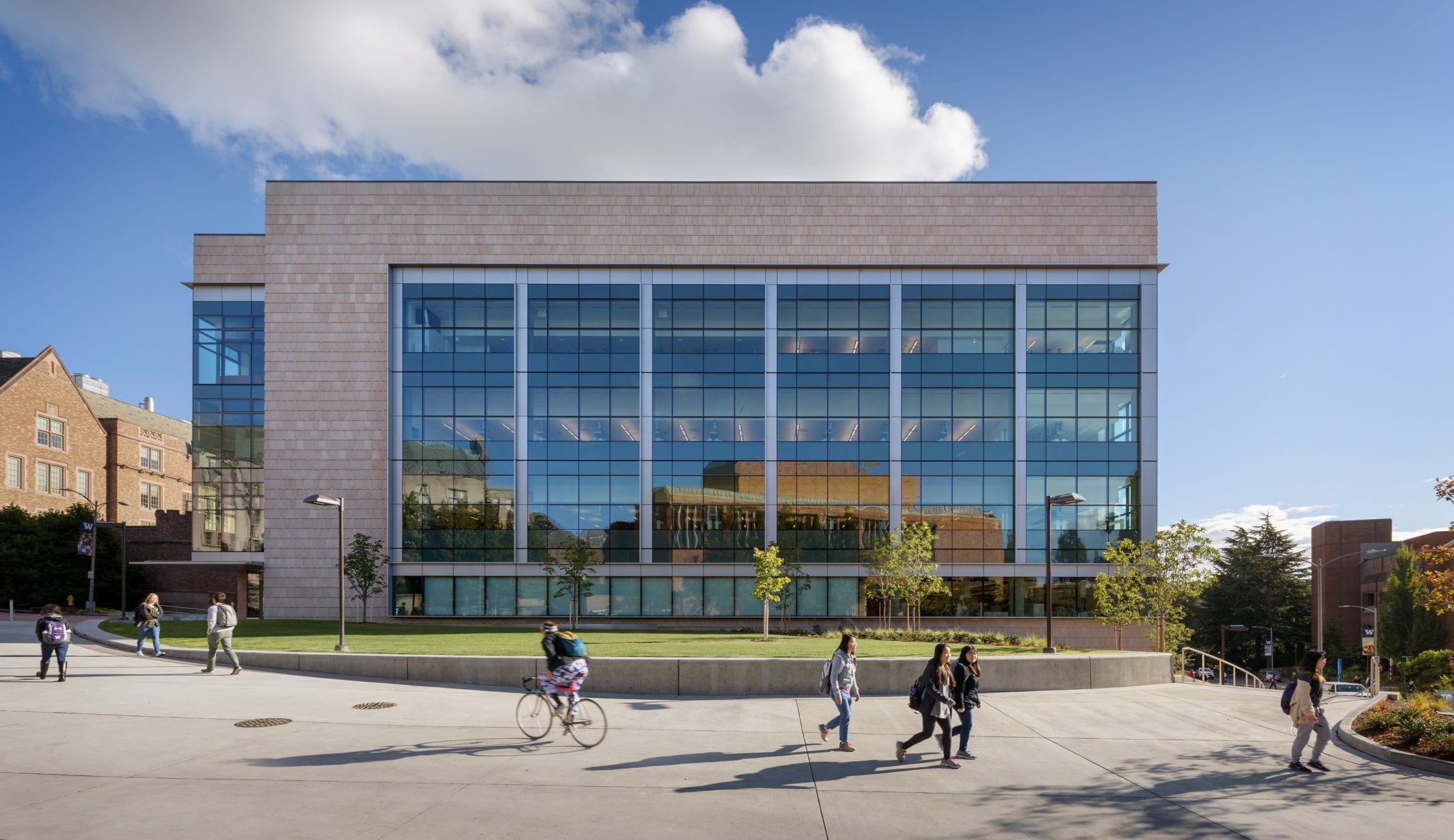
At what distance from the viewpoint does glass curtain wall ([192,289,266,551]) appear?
40969 millimetres

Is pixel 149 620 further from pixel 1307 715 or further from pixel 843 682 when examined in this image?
pixel 1307 715

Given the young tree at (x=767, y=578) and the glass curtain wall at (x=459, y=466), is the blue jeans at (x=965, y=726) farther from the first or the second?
the glass curtain wall at (x=459, y=466)

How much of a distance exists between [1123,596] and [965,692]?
24031mm

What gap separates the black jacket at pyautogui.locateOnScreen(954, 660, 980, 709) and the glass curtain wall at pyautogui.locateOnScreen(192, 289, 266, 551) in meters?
38.3

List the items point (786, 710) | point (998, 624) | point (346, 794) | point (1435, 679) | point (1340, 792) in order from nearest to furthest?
point (346, 794)
point (1340, 792)
point (786, 710)
point (1435, 679)
point (998, 624)

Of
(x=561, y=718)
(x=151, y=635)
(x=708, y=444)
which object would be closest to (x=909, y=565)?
(x=708, y=444)

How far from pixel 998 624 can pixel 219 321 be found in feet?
130

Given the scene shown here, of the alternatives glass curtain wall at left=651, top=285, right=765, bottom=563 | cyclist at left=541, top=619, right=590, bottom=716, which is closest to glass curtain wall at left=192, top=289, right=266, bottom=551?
glass curtain wall at left=651, top=285, right=765, bottom=563

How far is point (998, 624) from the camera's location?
129ft

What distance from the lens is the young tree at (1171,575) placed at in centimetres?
3038

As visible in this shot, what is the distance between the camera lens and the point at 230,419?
1620 inches

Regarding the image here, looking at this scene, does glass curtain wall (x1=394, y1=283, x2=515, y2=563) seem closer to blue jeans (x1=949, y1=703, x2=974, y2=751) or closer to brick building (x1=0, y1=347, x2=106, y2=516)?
blue jeans (x1=949, y1=703, x2=974, y2=751)

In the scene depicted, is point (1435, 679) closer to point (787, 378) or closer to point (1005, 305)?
point (1005, 305)

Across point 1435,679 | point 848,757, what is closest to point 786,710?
point 848,757
